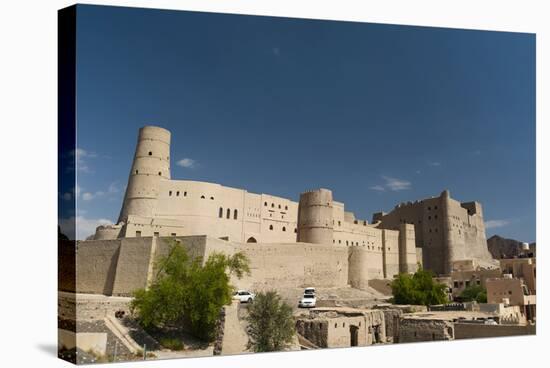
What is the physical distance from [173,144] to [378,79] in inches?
324

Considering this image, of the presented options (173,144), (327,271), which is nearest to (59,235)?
(173,144)

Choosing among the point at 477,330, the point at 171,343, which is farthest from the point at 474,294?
the point at 171,343

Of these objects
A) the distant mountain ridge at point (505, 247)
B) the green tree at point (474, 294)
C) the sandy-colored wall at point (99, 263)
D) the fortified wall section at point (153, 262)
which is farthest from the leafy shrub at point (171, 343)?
the distant mountain ridge at point (505, 247)

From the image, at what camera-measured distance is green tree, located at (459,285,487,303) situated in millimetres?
24870

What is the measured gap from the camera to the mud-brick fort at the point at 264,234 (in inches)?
789

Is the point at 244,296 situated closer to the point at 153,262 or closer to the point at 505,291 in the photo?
the point at 153,262

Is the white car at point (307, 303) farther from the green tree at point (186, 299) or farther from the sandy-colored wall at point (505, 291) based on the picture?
the sandy-colored wall at point (505, 291)

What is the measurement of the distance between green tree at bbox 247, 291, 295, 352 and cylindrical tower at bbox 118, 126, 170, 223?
11442 millimetres

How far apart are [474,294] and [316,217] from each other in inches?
322

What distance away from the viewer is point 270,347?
1565 cm

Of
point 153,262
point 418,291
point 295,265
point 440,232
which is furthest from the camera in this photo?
point 440,232

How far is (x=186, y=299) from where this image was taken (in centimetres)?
1625

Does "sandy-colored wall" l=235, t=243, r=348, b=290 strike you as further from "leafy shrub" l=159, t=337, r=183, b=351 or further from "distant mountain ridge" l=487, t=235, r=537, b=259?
"distant mountain ridge" l=487, t=235, r=537, b=259

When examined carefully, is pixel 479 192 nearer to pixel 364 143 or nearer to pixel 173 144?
pixel 364 143
